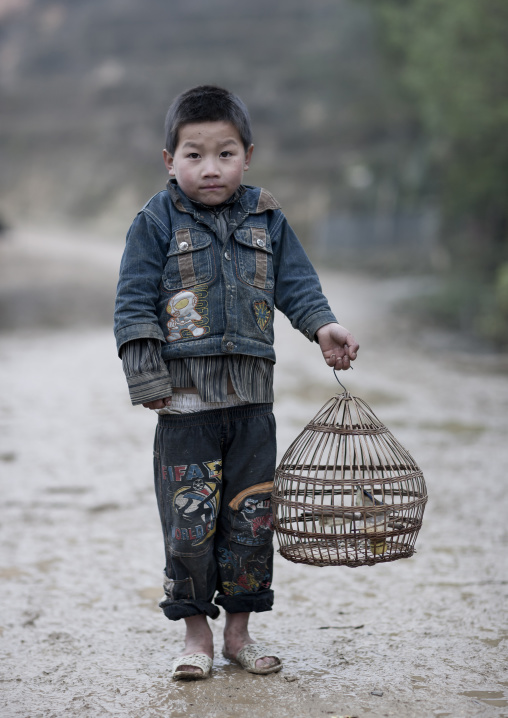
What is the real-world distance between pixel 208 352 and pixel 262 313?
201 millimetres

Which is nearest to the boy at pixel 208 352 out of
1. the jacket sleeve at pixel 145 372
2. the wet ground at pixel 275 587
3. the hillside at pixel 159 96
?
the jacket sleeve at pixel 145 372

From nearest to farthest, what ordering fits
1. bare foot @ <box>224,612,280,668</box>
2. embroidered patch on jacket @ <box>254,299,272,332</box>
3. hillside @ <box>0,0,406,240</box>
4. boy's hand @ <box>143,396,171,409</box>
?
boy's hand @ <box>143,396,171,409</box>
embroidered patch on jacket @ <box>254,299,272,332</box>
bare foot @ <box>224,612,280,668</box>
hillside @ <box>0,0,406,240</box>

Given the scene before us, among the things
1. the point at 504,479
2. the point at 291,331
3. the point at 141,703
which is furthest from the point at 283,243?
the point at 291,331

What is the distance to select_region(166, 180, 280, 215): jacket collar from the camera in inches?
95.0

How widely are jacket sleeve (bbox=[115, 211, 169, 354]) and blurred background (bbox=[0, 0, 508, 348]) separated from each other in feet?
26.1

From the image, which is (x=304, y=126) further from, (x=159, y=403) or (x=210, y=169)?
(x=159, y=403)

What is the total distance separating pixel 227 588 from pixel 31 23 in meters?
52.3

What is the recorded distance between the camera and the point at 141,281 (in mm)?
2318

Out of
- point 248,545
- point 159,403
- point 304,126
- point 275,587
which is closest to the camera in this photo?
point 159,403

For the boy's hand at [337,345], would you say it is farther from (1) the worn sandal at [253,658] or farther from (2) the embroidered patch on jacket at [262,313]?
(1) the worn sandal at [253,658]

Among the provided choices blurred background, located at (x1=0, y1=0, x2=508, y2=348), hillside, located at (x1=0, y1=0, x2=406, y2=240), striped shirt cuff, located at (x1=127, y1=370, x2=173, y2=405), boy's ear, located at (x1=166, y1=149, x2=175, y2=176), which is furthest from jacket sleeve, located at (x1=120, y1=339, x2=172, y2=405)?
hillside, located at (x1=0, y1=0, x2=406, y2=240)

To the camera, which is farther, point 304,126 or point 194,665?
point 304,126

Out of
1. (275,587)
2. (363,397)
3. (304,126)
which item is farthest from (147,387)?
(304,126)

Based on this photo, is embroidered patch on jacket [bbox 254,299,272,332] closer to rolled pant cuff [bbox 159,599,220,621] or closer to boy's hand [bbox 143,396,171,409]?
boy's hand [bbox 143,396,171,409]
